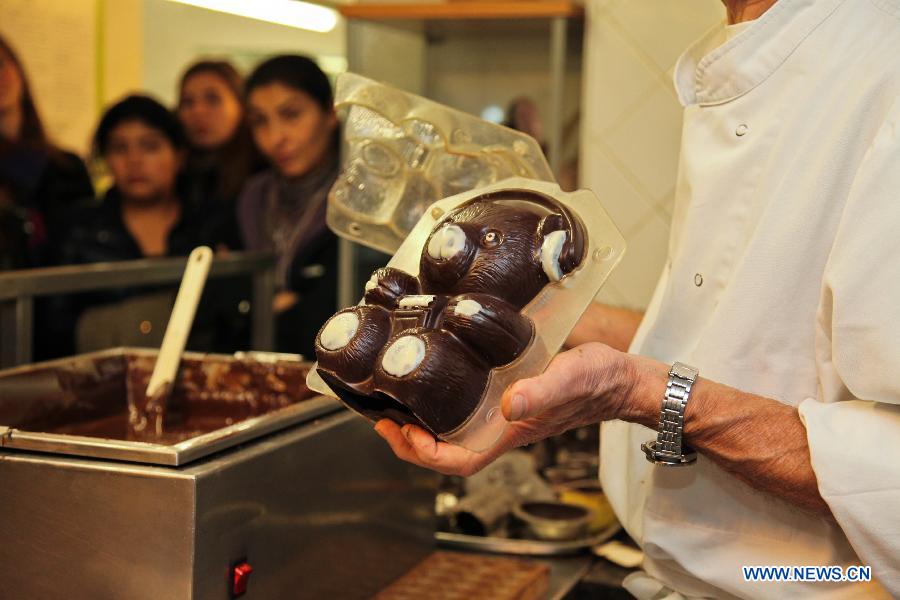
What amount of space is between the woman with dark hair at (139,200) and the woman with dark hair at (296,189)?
0.22 m

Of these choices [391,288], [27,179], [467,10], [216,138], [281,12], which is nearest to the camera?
[391,288]

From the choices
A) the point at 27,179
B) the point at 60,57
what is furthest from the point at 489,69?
the point at 60,57

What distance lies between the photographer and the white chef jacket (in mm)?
918

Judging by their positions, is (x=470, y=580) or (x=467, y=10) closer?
(x=470, y=580)

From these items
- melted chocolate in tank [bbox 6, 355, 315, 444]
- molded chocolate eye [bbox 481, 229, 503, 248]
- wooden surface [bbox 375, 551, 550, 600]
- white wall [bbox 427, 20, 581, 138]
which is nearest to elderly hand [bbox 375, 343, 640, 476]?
molded chocolate eye [bbox 481, 229, 503, 248]

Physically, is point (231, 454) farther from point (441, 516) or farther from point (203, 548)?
point (441, 516)

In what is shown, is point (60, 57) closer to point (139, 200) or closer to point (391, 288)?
point (139, 200)

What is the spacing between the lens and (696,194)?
1.15m

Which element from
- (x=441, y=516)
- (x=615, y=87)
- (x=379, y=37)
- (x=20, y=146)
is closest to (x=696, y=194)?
(x=441, y=516)

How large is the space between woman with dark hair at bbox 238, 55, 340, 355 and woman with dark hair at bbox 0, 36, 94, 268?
54cm

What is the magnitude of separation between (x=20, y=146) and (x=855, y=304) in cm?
248

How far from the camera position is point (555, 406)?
0.91 m

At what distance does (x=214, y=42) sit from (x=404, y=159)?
10.1 feet

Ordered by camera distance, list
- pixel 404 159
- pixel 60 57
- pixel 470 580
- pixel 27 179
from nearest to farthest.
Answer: pixel 404 159 → pixel 470 580 → pixel 27 179 → pixel 60 57
